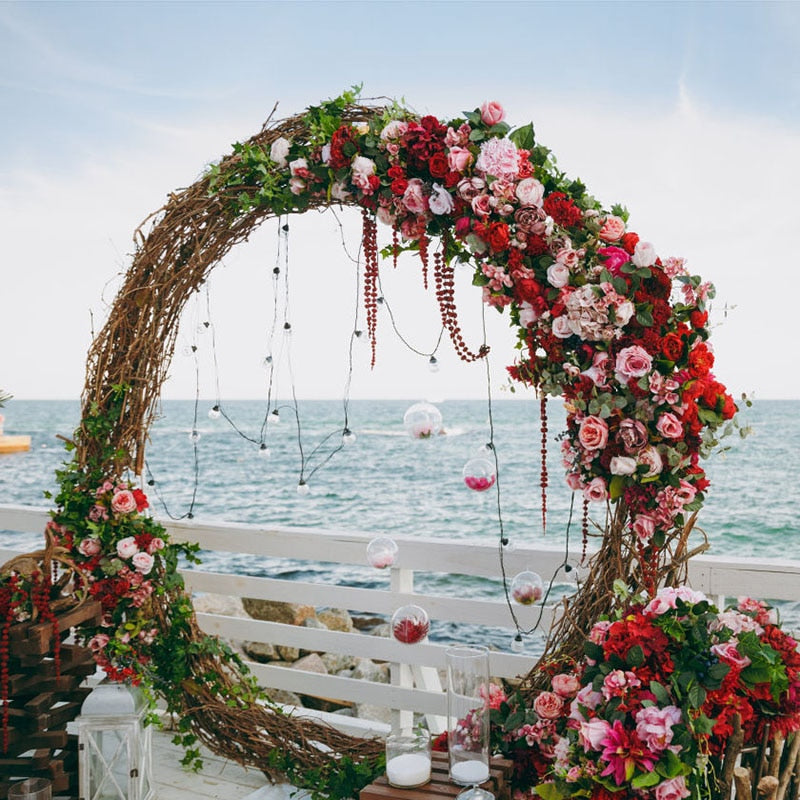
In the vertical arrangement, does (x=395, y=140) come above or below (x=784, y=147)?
below

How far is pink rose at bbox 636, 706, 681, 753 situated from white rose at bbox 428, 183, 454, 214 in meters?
1.28

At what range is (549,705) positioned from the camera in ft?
6.55

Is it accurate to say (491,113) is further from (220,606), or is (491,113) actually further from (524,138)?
(220,606)

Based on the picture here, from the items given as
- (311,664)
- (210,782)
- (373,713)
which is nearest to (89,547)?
(210,782)

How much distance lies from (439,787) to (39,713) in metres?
1.22

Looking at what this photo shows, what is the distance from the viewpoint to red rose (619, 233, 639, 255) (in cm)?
199

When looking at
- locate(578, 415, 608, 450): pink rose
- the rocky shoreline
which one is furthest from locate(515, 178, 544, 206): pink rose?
the rocky shoreline

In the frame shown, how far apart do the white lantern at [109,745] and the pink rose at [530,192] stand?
174 cm

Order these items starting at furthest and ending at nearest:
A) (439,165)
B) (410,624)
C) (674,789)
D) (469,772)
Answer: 1. (410,624)
2. (439,165)
3. (469,772)
4. (674,789)

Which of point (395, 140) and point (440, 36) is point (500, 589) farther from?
point (440, 36)

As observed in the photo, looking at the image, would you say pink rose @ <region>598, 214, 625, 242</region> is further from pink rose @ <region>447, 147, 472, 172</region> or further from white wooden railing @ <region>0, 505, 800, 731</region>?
white wooden railing @ <region>0, 505, 800, 731</region>

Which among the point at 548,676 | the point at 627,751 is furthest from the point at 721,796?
the point at 548,676

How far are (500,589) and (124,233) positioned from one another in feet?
42.4

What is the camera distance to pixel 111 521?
2.74 m
